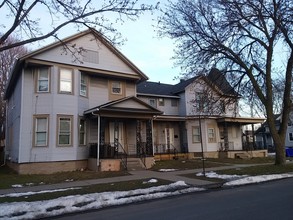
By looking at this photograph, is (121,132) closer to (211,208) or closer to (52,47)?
(52,47)

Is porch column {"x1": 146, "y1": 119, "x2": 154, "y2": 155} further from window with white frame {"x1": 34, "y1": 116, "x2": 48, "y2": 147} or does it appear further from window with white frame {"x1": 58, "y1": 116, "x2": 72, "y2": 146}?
window with white frame {"x1": 34, "y1": 116, "x2": 48, "y2": 147}

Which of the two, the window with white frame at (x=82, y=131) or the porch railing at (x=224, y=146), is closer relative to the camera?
the window with white frame at (x=82, y=131)

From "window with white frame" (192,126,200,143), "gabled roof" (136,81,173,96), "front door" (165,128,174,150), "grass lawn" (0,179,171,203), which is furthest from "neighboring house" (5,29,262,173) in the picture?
"window with white frame" (192,126,200,143)

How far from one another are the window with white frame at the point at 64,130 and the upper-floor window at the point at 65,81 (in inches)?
70.5

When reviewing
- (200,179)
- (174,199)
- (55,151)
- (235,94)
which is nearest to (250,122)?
(235,94)

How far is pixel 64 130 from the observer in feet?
59.7

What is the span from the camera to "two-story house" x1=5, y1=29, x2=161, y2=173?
17516 millimetres

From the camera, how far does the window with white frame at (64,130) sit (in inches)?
708

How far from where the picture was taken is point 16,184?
1348 cm

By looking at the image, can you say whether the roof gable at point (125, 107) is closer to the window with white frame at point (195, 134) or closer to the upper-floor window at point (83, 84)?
the upper-floor window at point (83, 84)

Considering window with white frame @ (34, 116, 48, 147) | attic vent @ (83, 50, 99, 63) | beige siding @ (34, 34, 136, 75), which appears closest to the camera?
window with white frame @ (34, 116, 48, 147)

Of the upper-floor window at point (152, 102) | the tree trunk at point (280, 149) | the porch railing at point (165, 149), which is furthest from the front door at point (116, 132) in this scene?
the tree trunk at point (280, 149)

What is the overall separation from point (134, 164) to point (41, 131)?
6085 millimetres

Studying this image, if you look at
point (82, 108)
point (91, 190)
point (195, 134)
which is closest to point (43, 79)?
point (82, 108)
